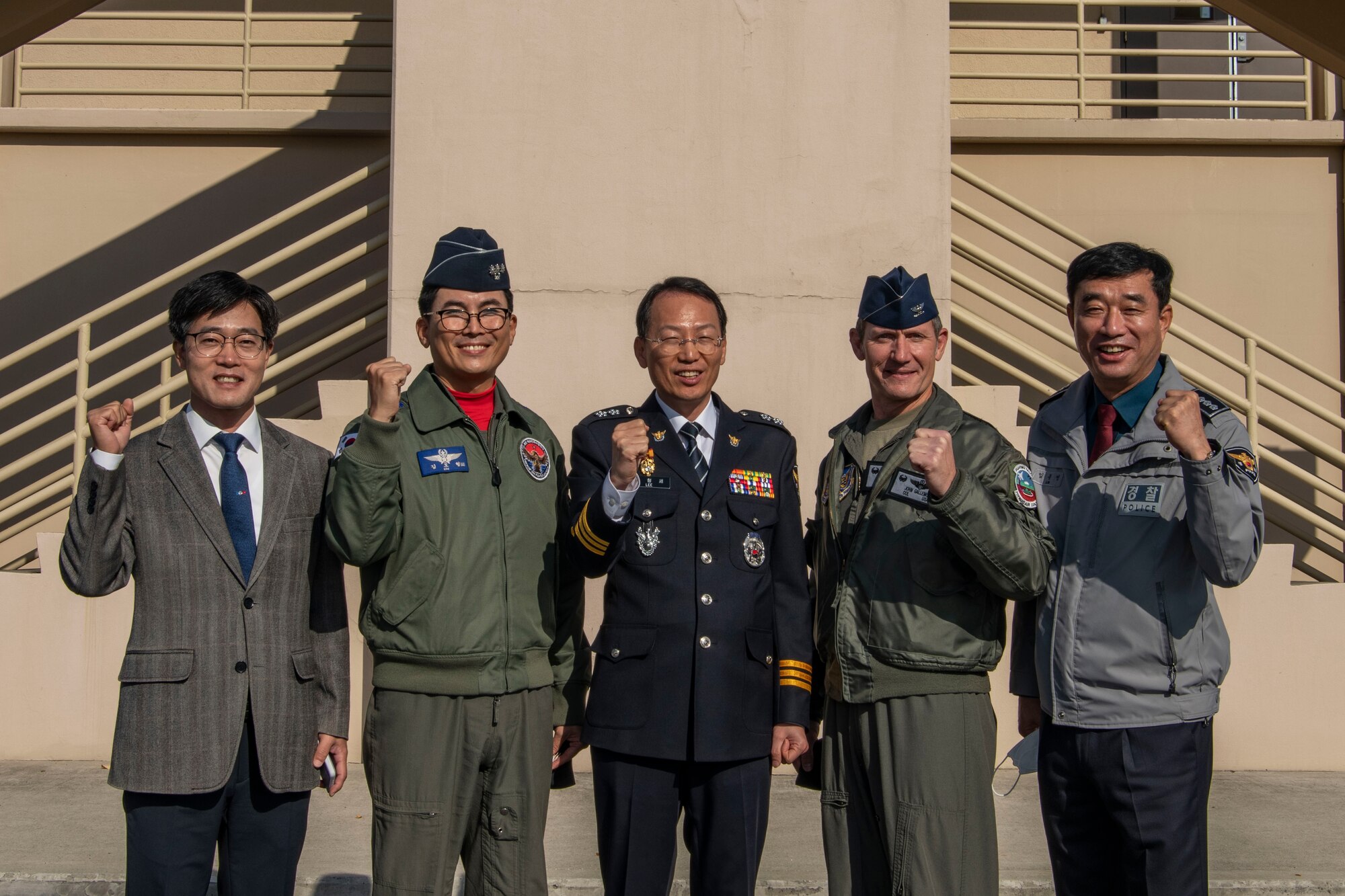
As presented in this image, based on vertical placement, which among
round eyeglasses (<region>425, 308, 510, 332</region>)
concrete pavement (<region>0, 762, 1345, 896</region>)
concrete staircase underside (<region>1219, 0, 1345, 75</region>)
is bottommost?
concrete pavement (<region>0, 762, 1345, 896</region>)

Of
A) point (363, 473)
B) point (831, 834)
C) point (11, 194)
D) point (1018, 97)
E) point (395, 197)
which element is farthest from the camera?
point (1018, 97)

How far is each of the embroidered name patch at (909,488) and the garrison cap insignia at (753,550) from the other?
0.40 metres

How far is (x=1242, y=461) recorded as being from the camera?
297cm

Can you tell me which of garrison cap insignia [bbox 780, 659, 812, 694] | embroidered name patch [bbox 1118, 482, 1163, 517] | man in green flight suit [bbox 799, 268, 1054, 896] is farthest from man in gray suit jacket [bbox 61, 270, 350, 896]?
embroidered name patch [bbox 1118, 482, 1163, 517]

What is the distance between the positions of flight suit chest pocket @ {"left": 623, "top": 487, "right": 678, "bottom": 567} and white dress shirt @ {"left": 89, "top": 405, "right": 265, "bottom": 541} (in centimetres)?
99

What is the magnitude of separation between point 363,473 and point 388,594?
354 millimetres

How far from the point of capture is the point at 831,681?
10.6ft

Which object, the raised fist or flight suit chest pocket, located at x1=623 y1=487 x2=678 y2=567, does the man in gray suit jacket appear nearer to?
the raised fist

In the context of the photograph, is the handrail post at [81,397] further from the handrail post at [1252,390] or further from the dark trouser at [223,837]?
the handrail post at [1252,390]

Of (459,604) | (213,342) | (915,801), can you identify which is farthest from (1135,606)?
(213,342)

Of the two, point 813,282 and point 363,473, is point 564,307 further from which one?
point 363,473

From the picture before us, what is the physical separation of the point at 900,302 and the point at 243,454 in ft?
5.95

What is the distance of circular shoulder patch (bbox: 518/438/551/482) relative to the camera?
332 centimetres

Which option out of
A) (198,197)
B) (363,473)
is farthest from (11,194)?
(363,473)
